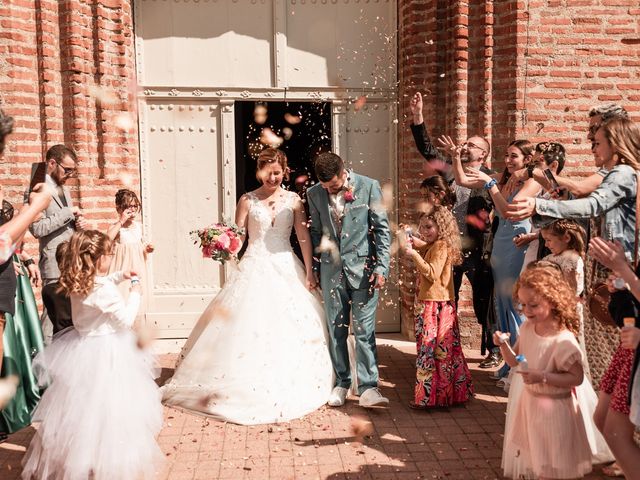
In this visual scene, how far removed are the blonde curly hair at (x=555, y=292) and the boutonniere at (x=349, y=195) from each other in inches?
82.5

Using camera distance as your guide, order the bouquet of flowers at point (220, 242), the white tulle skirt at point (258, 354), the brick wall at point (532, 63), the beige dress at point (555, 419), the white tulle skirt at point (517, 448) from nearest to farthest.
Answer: the beige dress at point (555, 419), the white tulle skirt at point (517, 448), the white tulle skirt at point (258, 354), the bouquet of flowers at point (220, 242), the brick wall at point (532, 63)

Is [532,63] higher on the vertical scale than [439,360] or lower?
higher

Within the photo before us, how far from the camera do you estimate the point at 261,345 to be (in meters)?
5.51

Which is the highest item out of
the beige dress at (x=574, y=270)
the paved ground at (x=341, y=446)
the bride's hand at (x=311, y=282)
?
the beige dress at (x=574, y=270)

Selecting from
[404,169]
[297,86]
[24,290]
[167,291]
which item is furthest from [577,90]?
[24,290]

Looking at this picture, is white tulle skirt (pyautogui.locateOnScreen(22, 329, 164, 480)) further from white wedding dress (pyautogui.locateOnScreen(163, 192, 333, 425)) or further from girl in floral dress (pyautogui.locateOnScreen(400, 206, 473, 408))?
girl in floral dress (pyautogui.locateOnScreen(400, 206, 473, 408))

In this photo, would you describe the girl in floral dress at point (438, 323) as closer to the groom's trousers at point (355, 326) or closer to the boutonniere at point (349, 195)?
the groom's trousers at point (355, 326)

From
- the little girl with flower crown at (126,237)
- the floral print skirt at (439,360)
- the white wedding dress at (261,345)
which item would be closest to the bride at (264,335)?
the white wedding dress at (261,345)

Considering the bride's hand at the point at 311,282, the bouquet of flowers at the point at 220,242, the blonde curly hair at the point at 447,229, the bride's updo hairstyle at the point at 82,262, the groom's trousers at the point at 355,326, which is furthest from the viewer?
the bride's hand at the point at 311,282

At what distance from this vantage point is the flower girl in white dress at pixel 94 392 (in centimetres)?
394

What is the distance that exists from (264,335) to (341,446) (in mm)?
1226

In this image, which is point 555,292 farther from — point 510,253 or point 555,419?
point 510,253

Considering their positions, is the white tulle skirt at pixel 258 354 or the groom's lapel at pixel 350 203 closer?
the white tulle skirt at pixel 258 354

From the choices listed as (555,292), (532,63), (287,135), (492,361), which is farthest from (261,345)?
(287,135)
